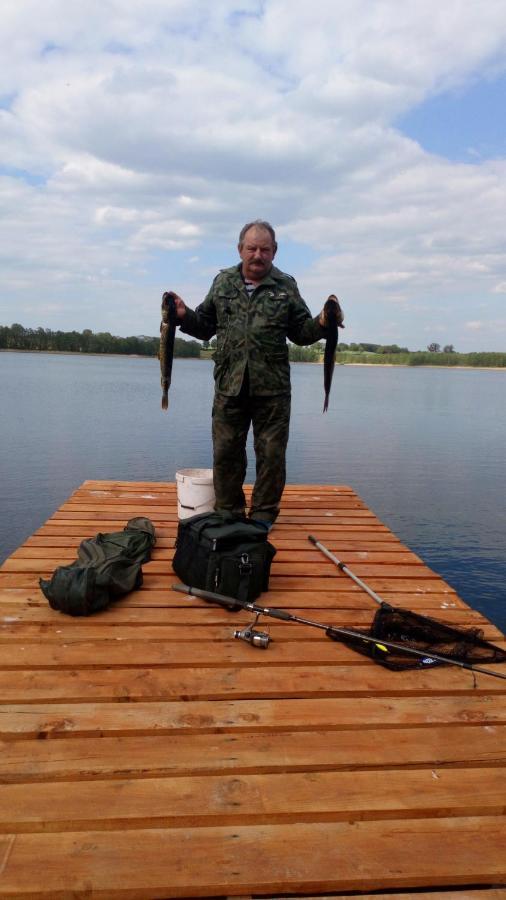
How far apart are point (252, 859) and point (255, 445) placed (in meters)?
3.15

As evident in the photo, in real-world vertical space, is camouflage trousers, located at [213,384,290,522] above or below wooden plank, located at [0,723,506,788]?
above

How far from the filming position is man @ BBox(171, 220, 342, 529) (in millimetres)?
4367

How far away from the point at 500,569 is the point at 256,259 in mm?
5859

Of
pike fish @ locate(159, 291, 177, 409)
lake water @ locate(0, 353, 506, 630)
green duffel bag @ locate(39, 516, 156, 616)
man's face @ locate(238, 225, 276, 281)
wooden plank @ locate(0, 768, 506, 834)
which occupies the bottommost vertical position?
lake water @ locate(0, 353, 506, 630)

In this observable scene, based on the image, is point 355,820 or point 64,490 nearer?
point 355,820

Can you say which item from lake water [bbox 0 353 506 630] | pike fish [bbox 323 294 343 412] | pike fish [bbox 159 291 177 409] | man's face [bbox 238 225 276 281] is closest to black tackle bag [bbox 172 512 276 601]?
pike fish [bbox 159 291 177 409]

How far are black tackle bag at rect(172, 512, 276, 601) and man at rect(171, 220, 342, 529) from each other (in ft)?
3.40

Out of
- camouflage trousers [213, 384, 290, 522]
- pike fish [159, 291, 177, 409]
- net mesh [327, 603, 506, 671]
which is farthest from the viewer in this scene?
camouflage trousers [213, 384, 290, 522]

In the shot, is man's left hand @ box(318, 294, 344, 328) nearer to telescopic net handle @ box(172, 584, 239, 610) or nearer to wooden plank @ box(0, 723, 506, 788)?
telescopic net handle @ box(172, 584, 239, 610)

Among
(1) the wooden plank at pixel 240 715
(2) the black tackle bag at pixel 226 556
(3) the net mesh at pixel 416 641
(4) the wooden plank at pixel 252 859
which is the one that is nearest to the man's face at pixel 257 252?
(2) the black tackle bag at pixel 226 556

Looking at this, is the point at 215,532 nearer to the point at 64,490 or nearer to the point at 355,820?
the point at 355,820

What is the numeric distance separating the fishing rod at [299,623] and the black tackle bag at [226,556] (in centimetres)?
6

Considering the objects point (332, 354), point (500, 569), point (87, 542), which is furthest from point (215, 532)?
point (500, 569)

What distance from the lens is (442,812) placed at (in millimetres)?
1979
